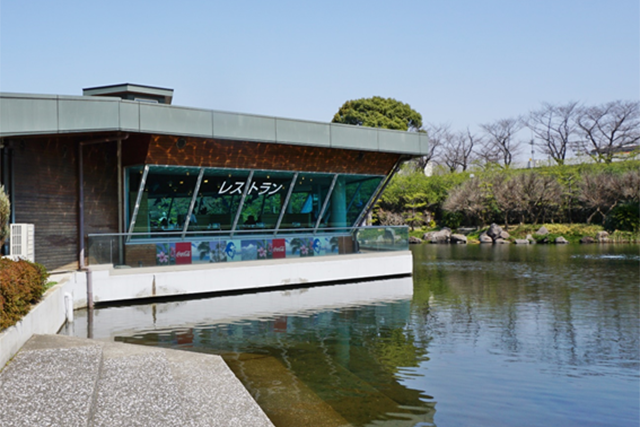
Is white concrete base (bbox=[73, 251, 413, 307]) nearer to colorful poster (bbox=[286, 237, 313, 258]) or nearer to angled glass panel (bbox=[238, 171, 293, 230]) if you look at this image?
colorful poster (bbox=[286, 237, 313, 258])

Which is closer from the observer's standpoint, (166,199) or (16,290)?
(16,290)

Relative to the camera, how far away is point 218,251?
685 inches

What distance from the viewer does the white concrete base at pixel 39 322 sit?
7.38 m

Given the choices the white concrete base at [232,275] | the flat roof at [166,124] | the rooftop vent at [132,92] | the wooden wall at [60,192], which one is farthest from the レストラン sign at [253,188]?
the rooftop vent at [132,92]

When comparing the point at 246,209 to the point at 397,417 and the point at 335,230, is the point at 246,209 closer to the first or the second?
the point at 335,230

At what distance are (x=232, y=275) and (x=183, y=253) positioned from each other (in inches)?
63.1

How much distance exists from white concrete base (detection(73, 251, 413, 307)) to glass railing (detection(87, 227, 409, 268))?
27 cm

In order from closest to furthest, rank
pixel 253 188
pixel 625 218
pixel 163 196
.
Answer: pixel 163 196 → pixel 253 188 → pixel 625 218

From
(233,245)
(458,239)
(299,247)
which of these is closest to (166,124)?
(233,245)

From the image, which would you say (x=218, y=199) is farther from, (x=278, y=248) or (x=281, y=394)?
(x=281, y=394)

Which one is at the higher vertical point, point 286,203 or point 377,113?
point 377,113

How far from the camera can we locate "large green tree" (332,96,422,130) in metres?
55.2

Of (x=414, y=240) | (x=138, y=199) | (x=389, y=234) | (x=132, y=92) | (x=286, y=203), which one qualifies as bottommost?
(x=414, y=240)

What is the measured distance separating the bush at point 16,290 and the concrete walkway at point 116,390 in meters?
0.54
